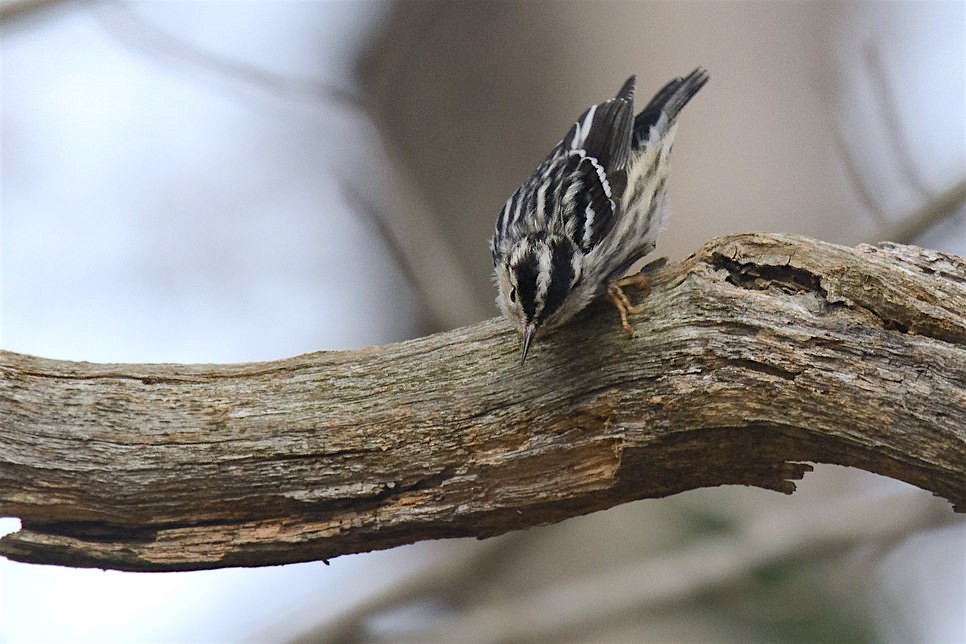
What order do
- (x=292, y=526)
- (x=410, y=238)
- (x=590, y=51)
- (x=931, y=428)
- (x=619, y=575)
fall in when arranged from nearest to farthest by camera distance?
(x=931, y=428), (x=292, y=526), (x=619, y=575), (x=410, y=238), (x=590, y=51)

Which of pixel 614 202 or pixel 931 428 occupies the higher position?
→ pixel 614 202

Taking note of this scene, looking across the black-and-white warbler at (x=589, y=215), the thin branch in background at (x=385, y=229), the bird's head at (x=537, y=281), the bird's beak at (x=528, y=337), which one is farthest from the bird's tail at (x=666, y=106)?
the thin branch in background at (x=385, y=229)

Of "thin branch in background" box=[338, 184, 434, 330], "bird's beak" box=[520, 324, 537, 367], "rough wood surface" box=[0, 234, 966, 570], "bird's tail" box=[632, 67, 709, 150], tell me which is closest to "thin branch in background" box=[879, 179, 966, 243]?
"bird's tail" box=[632, 67, 709, 150]

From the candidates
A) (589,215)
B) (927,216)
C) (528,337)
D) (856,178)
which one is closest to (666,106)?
(856,178)

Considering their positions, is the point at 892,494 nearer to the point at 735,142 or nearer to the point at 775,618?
the point at 775,618

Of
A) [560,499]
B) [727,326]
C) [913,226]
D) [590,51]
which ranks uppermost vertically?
[590,51]

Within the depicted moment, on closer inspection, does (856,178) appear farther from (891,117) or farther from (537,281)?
(537,281)

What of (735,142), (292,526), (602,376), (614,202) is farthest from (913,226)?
(292,526)

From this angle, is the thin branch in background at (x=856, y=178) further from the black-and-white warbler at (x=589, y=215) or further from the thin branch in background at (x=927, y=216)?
the black-and-white warbler at (x=589, y=215)
